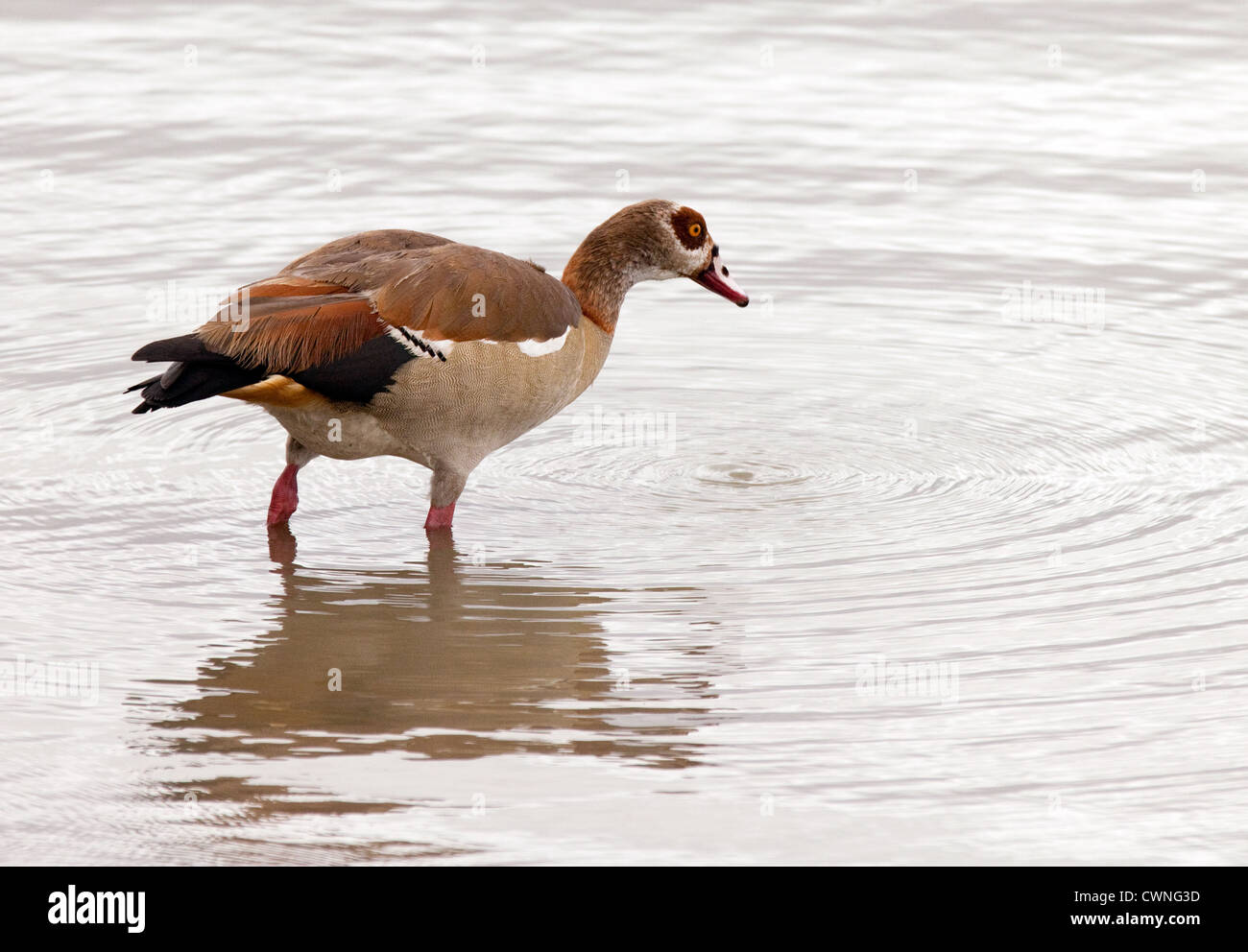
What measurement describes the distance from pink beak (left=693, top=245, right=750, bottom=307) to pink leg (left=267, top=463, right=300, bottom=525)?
2516mm

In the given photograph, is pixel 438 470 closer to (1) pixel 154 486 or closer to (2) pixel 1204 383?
(1) pixel 154 486

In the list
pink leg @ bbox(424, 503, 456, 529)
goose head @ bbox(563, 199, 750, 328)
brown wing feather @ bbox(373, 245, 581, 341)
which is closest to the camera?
brown wing feather @ bbox(373, 245, 581, 341)

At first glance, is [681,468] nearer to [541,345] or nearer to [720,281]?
[720,281]

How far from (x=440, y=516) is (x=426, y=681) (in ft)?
6.42

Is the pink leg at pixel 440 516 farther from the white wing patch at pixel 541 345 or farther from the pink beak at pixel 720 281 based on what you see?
the pink beak at pixel 720 281

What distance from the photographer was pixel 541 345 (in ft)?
31.2

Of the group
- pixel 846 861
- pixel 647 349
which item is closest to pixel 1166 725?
pixel 846 861

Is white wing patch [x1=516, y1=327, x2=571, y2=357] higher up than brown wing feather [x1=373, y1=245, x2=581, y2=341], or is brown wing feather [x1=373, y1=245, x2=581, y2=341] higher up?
brown wing feather [x1=373, y1=245, x2=581, y2=341]

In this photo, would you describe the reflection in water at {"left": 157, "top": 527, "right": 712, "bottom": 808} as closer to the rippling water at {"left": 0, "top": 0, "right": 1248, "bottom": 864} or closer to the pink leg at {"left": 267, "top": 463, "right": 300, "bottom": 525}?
the rippling water at {"left": 0, "top": 0, "right": 1248, "bottom": 864}

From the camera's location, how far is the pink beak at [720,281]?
10742mm

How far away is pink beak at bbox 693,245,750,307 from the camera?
10.7 m

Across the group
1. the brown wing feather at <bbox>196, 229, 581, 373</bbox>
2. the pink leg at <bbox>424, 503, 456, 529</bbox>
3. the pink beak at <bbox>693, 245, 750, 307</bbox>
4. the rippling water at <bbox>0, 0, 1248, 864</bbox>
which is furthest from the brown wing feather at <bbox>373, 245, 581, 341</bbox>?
the pink beak at <bbox>693, 245, 750, 307</bbox>

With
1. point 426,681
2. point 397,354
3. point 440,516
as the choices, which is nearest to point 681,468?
point 440,516

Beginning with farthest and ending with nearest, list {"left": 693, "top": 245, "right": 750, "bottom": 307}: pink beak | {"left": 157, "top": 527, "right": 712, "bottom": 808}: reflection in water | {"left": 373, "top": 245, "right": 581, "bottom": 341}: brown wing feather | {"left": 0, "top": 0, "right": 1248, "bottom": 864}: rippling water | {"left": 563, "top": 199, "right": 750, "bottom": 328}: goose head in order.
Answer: {"left": 693, "top": 245, "right": 750, "bottom": 307}: pink beak, {"left": 563, "top": 199, "right": 750, "bottom": 328}: goose head, {"left": 373, "top": 245, "right": 581, "bottom": 341}: brown wing feather, {"left": 157, "top": 527, "right": 712, "bottom": 808}: reflection in water, {"left": 0, "top": 0, "right": 1248, "bottom": 864}: rippling water
